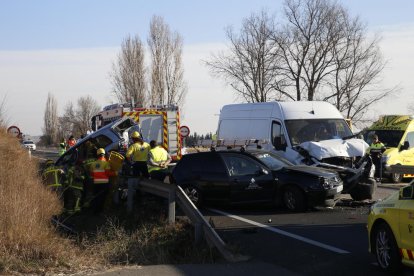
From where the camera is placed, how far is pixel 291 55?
48.8 meters

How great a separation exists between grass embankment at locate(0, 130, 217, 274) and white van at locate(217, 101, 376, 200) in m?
5.29

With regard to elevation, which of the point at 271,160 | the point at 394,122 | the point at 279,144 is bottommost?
→ the point at 271,160

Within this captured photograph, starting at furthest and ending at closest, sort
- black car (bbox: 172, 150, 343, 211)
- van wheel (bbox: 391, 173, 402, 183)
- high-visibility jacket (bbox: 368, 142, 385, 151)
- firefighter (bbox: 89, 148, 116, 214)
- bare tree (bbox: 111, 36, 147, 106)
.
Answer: bare tree (bbox: 111, 36, 147, 106) < van wheel (bbox: 391, 173, 402, 183) < high-visibility jacket (bbox: 368, 142, 385, 151) < firefighter (bbox: 89, 148, 116, 214) < black car (bbox: 172, 150, 343, 211)

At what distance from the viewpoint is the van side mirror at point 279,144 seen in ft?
55.4

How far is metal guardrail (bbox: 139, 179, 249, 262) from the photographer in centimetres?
812

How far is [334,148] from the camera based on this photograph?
619 inches

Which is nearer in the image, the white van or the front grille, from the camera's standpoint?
the white van

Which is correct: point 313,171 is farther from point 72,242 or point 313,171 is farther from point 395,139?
point 395,139

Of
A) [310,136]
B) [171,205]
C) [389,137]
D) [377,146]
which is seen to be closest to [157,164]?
[171,205]

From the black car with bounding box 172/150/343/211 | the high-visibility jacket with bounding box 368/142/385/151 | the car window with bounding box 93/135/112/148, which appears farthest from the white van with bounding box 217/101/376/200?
the car window with bounding box 93/135/112/148

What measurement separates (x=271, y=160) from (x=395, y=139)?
9898 millimetres

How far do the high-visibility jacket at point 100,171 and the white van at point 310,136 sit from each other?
206 inches

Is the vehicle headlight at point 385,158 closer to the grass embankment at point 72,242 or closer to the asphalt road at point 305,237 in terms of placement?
the asphalt road at point 305,237

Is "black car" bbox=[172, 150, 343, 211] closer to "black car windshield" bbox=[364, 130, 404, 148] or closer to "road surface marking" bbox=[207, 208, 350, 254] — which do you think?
"road surface marking" bbox=[207, 208, 350, 254]
